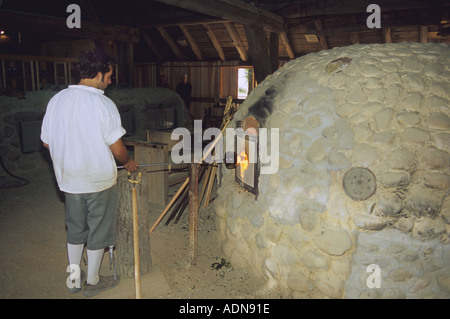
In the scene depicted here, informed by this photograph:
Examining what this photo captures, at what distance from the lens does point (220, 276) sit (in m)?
3.87

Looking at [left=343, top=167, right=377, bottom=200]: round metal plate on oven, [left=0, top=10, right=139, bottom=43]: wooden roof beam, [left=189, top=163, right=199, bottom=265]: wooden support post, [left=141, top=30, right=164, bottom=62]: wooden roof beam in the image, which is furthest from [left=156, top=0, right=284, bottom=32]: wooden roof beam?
[left=141, top=30, right=164, bottom=62]: wooden roof beam

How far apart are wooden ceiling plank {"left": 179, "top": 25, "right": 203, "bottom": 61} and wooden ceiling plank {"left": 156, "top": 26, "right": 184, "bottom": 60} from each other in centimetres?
91

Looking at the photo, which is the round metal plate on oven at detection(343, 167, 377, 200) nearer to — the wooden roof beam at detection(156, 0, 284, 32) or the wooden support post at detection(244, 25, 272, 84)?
the wooden roof beam at detection(156, 0, 284, 32)

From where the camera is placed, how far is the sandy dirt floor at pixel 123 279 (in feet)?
11.5

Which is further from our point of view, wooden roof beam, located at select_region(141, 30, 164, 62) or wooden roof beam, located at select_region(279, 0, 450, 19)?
wooden roof beam, located at select_region(141, 30, 164, 62)

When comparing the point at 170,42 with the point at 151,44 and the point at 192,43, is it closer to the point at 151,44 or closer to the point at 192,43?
the point at 192,43

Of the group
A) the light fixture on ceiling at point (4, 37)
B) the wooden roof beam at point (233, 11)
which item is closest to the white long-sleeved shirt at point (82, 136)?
the wooden roof beam at point (233, 11)

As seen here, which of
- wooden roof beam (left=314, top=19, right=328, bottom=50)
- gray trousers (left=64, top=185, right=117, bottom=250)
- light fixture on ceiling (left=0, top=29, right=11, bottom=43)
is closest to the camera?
gray trousers (left=64, top=185, right=117, bottom=250)

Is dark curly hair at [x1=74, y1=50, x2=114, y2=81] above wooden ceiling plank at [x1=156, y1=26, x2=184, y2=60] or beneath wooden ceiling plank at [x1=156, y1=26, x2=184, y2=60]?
beneath

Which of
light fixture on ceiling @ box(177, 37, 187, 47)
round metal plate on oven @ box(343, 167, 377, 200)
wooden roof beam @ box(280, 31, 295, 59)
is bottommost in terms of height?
round metal plate on oven @ box(343, 167, 377, 200)

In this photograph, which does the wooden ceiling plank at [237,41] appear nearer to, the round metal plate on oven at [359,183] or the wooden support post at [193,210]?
the wooden support post at [193,210]

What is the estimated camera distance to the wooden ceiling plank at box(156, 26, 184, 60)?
13637 millimetres

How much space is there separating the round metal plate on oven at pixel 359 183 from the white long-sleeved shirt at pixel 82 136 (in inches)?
83.9
